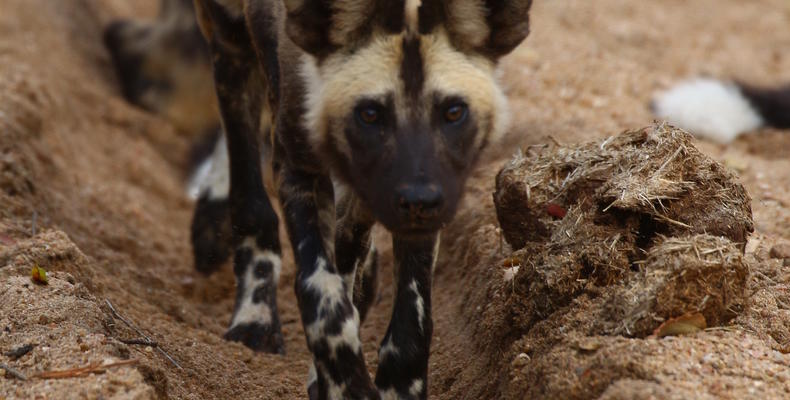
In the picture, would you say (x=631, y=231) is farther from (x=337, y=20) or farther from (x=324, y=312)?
(x=337, y=20)

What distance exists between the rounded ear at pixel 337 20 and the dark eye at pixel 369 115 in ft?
0.86

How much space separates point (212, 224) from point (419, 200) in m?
3.32

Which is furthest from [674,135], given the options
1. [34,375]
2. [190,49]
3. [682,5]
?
[682,5]

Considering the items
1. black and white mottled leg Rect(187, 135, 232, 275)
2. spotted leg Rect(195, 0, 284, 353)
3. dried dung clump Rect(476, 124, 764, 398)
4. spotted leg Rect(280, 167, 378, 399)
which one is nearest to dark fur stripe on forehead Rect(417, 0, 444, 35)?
dried dung clump Rect(476, 124, 764, 398)

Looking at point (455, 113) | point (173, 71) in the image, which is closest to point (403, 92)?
point (455, 113)

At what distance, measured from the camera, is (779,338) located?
3.67 m

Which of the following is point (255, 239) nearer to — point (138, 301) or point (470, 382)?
point (138, 301)

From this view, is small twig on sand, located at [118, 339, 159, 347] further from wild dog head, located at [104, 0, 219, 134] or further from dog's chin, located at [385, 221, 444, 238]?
wild dog head, located at [104, 0, 219, 134]

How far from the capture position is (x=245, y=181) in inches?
226

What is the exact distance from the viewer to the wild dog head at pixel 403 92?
11.9 ft

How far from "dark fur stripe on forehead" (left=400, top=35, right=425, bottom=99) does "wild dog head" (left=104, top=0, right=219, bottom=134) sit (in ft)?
19.2

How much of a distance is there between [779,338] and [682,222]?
50cm

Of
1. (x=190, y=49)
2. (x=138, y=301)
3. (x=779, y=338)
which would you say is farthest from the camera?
(x=190, y=49)

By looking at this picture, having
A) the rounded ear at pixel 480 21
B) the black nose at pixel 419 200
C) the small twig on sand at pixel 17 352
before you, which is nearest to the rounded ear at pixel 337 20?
the rounded ear at pixel 480 21
